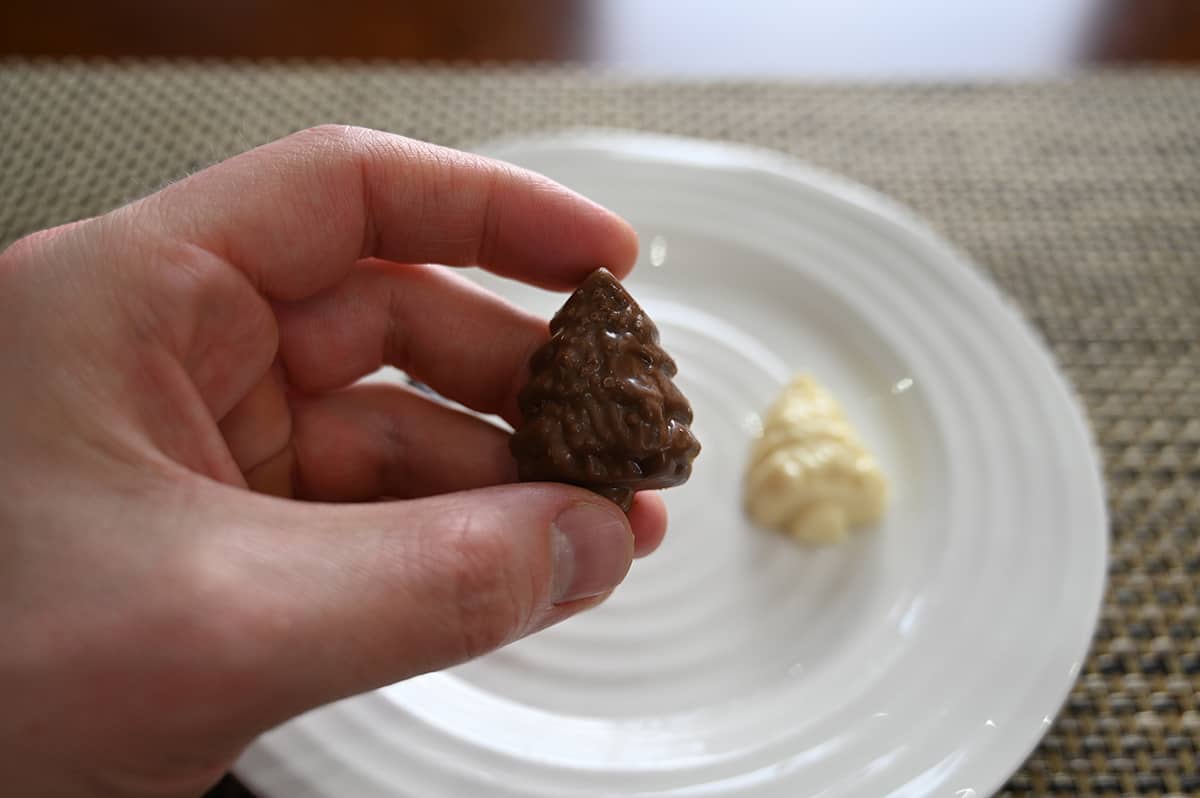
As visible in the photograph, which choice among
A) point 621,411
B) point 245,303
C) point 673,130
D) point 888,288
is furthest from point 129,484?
point 673,130

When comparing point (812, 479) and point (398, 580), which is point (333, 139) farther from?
point (812, 479)

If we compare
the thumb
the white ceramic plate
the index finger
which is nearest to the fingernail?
the thumb

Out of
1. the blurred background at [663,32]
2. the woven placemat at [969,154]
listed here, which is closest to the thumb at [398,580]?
the woven placemat at [969,154]

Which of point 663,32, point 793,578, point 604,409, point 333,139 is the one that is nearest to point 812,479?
point 793,578

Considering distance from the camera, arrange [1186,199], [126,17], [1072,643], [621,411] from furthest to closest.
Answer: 1. [126,17]
2. [1186,199]
3. [1072,643]
4. [621,411]

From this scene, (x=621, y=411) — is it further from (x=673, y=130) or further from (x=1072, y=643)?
(x=673, y=130)

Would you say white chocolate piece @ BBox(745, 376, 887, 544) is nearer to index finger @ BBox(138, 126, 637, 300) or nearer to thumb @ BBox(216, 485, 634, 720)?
index finger @ BBox(138, 126, 637, 300)

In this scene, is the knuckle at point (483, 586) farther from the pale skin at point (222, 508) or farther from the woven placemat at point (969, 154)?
the woven placemat at point (969, 154)

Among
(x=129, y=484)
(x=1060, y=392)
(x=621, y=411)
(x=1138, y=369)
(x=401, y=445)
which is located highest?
(x=129, y=484)
